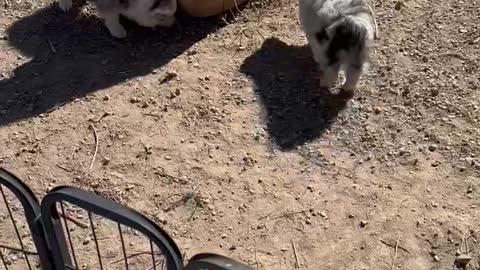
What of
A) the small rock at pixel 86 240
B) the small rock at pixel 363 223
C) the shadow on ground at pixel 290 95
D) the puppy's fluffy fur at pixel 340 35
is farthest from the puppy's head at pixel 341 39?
the small rock at pixel 86 240

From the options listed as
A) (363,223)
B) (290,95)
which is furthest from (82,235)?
(290,95)

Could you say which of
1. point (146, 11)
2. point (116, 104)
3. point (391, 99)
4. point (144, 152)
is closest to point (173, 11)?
point (146, 11)

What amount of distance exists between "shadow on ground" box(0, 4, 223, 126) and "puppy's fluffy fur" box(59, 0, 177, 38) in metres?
0.12

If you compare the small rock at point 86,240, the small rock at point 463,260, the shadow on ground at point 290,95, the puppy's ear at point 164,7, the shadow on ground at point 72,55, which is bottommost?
the small rock at point 463,260

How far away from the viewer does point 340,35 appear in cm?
480

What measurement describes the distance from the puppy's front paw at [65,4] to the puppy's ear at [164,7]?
0.79 metres

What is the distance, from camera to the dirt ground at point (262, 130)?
428cm

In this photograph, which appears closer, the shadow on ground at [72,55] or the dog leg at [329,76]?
the dog leg at [329,76]

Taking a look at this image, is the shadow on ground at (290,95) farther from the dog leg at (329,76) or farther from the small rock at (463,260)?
the small rock at (463,260)

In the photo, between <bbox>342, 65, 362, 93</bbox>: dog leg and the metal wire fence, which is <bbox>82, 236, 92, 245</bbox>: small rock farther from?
<bbox>342, 65, 362, 93</bbox>: dog leg

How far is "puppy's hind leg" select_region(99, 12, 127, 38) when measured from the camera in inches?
222

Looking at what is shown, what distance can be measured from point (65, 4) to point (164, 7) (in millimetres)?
868

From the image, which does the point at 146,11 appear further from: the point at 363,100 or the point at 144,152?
the point at 363,100

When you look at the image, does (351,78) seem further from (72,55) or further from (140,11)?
(72,55)
